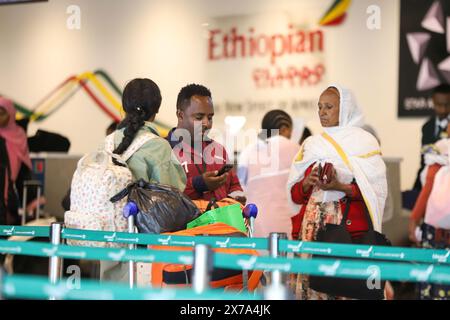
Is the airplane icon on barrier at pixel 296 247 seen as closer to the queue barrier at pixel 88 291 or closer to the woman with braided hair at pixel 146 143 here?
the woman with braided hair at pixel 146 143

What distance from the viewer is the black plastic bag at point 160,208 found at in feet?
10.8

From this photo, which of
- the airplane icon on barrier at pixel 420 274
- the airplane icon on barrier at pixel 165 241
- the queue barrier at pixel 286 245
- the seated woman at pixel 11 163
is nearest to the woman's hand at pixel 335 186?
the queue barrier at pixel 286 245

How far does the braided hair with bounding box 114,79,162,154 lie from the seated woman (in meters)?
2.38

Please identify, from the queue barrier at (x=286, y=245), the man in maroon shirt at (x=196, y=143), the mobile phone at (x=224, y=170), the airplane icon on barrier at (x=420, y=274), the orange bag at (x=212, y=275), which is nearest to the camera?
the airplane icon on barrier at (x=420, y=274)

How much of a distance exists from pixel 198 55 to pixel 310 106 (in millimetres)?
1353

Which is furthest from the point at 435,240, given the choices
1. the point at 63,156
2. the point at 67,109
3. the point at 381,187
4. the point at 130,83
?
the point at 67,109

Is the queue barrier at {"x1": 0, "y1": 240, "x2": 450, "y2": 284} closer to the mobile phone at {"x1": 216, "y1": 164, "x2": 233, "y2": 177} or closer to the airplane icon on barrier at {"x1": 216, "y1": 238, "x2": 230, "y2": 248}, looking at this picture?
the airplane icon on barrier at {"x1": 216, "y1": 238, "x2": 230, "y2": 248}

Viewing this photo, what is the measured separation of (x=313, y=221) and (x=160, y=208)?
97cm

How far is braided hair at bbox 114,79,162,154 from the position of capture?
3695 millimetres

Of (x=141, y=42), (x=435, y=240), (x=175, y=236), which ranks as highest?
(x=141, y=42)

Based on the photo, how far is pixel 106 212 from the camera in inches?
136

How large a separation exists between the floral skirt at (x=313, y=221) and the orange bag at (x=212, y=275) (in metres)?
0.66

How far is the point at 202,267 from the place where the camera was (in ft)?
7.15
